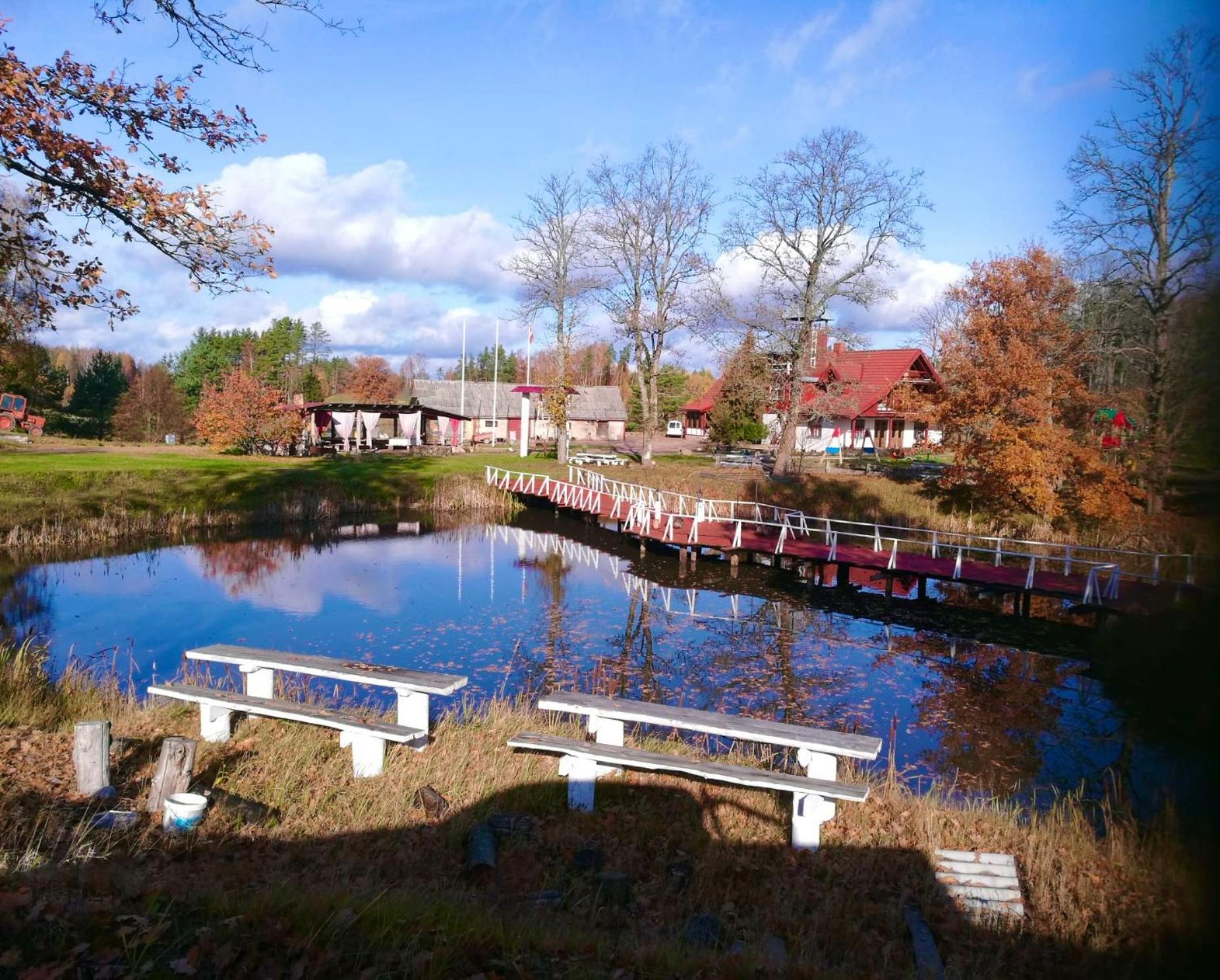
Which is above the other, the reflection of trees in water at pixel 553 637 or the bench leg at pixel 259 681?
the bench leg at pixel 259 681

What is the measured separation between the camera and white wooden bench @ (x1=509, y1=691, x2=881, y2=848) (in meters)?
5.97

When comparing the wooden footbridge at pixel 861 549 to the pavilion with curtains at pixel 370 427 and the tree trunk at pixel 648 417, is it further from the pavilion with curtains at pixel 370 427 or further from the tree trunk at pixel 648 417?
the pavilion with curtains at pixel 370 427

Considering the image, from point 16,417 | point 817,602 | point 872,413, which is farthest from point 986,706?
point 16,417

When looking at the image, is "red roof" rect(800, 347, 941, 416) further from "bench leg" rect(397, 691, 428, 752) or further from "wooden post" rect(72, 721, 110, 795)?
"wooden post" rect(72, 721, 110, 795)

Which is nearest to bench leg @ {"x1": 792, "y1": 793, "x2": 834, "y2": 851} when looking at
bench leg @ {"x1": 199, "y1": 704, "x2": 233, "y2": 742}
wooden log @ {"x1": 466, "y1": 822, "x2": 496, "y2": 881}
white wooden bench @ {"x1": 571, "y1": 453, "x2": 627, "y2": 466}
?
wooden log @ {"x1": 466, "y1": 822, "x2": 496, "y2": 881}

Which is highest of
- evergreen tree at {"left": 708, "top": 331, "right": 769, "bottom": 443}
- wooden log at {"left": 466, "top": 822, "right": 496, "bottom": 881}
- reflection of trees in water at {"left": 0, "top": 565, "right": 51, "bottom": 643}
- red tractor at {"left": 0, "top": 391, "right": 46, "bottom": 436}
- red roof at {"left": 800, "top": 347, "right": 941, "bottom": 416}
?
red roof at {"left": 800, "top": 347, "right": 941, "bottom": 416}

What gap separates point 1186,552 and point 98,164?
323 inches

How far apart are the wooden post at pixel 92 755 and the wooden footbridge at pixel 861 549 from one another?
13104 millimetres

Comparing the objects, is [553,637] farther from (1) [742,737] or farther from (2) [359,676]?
(1) [742,737]

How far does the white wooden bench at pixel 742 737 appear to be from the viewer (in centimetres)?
597

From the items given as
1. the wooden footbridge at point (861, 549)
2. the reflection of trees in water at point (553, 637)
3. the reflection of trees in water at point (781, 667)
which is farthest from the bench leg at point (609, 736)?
the wooden footbridge at point (861, 549)

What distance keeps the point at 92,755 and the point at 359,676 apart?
206 centimetres

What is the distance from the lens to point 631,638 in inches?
623

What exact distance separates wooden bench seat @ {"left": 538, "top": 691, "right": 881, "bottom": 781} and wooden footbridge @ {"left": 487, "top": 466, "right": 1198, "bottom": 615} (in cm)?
870
